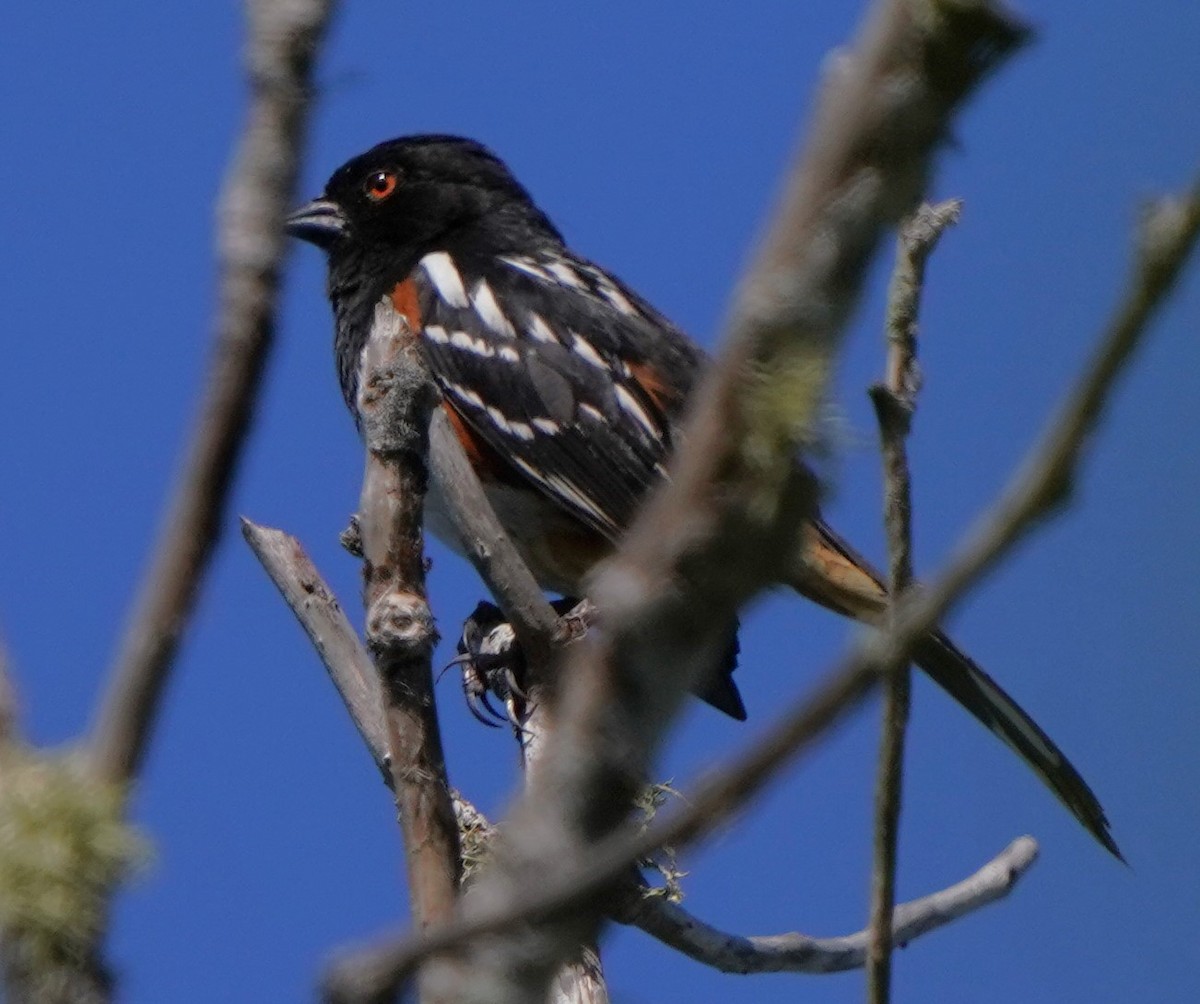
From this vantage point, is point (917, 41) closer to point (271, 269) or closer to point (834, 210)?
point (834, 210)

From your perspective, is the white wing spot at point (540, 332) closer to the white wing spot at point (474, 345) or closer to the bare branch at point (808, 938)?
the white wing spot at point (474, 345)

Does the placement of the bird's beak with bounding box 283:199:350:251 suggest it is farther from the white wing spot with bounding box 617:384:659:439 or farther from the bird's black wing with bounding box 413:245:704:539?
the white wing spot with bounding box 617:384:659:439

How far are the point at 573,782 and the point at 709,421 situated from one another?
0.54 ft

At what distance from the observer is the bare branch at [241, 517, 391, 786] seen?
9.41ft

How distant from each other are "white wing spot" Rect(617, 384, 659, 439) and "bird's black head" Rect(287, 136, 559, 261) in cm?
81

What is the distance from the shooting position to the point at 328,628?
298cm

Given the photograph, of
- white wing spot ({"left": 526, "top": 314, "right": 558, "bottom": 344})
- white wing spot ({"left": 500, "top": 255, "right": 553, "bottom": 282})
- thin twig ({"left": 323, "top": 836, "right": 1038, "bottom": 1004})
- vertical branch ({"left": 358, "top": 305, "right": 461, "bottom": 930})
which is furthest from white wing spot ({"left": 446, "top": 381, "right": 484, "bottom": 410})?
vertical branch ({"left": 358, "top": 305, "right": 461, "bottom": 930})

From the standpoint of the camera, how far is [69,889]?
36.8 inches

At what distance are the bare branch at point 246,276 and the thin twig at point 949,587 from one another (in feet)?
0.66

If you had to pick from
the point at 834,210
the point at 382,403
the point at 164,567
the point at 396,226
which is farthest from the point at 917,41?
the point at 396,226

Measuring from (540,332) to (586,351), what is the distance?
0.43ft

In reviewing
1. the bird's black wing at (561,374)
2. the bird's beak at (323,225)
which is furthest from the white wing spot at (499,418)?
the bird's beak at (323,225)

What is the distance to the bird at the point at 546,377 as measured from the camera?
3949mm

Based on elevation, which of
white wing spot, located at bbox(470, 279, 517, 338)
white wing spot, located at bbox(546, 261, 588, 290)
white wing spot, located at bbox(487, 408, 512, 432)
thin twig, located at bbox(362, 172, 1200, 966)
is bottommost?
thin twig, located at bbox(362, 172, 1200, 966)
